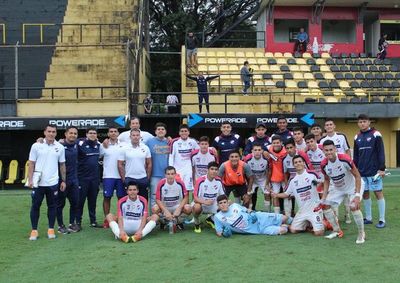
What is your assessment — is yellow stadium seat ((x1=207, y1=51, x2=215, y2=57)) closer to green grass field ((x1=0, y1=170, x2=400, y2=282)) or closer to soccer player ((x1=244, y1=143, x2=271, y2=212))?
soccer player ((x1=244, y1=143, x2=271, y2=212))

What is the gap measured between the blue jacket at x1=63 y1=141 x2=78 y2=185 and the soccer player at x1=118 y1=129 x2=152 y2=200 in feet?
2.63

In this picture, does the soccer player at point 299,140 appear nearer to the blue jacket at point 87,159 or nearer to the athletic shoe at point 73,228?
the blue jacket at point 87,159

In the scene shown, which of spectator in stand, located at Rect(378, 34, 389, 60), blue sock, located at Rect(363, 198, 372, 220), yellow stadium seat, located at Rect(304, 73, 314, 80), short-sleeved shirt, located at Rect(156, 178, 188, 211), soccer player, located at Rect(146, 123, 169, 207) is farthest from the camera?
spectator in stand, located at Rect(378, 34, 389, 60)

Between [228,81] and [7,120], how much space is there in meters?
11.3

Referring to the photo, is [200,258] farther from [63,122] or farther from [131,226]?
[63,122]

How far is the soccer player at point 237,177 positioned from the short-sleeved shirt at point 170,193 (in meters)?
0.87

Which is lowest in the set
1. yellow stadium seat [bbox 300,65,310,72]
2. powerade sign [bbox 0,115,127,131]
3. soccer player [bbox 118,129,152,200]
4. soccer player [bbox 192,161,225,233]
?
soccer player [bbox 192,161,225,233]

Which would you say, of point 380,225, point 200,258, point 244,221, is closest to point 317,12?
point 380,225

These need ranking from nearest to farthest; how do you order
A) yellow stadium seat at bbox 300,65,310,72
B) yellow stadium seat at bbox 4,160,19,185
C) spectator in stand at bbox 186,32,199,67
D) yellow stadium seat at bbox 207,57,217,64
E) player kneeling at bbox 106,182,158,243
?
1. player kneeling at bbox 106,182,158,243
2. yellow stadium seat at bbox 4,160,19,185
3. spectator in stand at bbox 186,32,199,67
4. yellow stadium seat at bbox 300,65,310,72
5. yellow stadium seat at bbox 207,57,217,64

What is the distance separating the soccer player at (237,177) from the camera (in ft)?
31.3

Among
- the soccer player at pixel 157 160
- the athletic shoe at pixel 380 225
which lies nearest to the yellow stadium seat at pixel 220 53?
the soccer player at pixel 157 160

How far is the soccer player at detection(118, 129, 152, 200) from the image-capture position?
9289 mm

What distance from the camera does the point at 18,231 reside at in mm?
9219

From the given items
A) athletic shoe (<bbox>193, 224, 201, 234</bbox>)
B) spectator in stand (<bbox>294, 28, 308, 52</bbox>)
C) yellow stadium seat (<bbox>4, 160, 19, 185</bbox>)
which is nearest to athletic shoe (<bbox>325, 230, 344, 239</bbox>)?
athletic shoe (<bbox>193, 224, 201, 234</bbox>)
